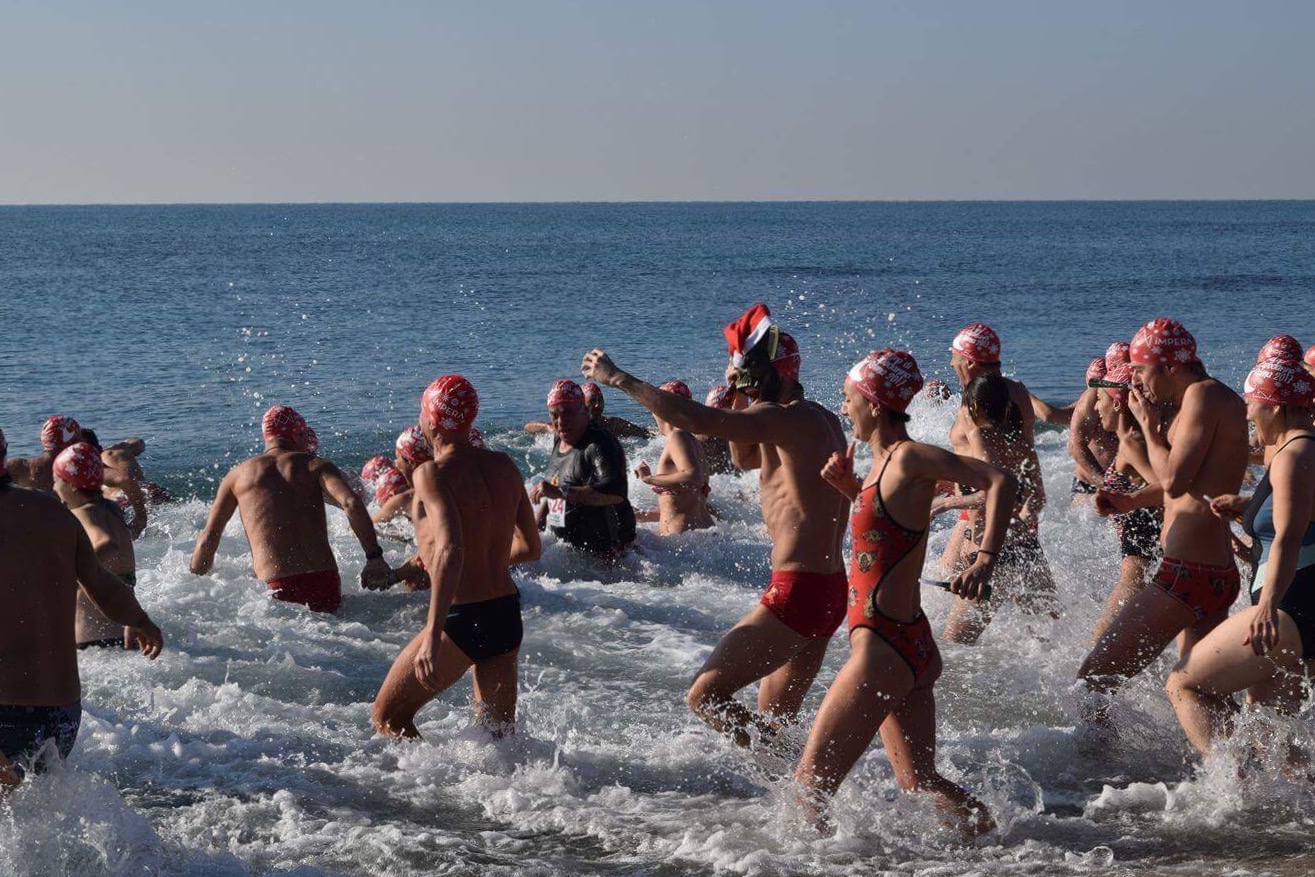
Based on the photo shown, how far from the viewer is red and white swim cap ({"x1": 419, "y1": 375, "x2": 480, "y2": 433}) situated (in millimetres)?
6121

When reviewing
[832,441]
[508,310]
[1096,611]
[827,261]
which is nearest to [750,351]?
[832,441]

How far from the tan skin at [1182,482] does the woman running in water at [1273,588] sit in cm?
30

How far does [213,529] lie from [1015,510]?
4.89m

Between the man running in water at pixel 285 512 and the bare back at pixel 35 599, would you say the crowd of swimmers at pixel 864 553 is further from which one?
the man running in water at pixel 285 512

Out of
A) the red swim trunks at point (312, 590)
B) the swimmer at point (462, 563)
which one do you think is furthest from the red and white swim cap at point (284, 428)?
the swimmer at point (462, 563)

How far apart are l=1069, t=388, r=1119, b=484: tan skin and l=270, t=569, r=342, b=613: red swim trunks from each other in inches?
200

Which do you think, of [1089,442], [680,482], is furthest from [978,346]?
[680,482]

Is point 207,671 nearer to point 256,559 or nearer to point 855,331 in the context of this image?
point 256,559

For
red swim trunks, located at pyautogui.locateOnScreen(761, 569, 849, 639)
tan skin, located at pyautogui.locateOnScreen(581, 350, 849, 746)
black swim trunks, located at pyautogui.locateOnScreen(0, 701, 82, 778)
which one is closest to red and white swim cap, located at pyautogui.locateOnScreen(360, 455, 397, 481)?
tan skin, located at pyautogui.locateOnScreen(581, 350, 849, 746)

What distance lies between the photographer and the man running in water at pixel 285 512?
347 inches

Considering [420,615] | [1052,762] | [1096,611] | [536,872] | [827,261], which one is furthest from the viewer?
[827,261]

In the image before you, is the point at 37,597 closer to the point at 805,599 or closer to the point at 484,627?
the point at 484,627

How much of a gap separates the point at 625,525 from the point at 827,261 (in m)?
66.6

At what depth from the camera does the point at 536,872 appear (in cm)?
563
